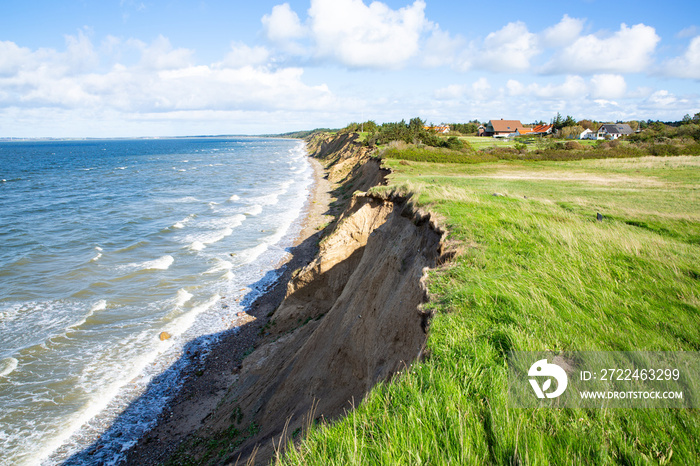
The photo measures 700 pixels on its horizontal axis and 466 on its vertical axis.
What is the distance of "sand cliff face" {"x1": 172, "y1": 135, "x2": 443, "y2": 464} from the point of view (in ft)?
24.5

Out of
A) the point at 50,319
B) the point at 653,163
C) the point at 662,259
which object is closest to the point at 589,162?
the point at 653,163

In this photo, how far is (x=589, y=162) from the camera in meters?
36.6

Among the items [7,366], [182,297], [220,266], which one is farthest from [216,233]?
[7,366]

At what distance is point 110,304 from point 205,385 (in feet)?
29.2

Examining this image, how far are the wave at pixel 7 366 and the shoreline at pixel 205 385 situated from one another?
20.9 ft

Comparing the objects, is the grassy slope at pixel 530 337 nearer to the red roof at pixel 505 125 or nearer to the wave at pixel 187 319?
the wave at pixel 187 319

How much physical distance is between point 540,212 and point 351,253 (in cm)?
894

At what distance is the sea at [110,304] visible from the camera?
38.5 feet

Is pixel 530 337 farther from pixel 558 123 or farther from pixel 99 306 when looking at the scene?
pixel 558 123

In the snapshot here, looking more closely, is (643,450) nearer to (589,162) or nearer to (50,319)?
(50,319)

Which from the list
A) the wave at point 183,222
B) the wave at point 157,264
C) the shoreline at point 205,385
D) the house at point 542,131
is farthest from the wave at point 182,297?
the house at point 542,131

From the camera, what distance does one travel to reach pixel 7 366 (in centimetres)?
1383

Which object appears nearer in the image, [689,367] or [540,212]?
[689,367]

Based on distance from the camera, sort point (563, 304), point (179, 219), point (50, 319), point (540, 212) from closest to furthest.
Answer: point (563, 304)
point (540, 212)
point (50, 319)
point (179, 219)
